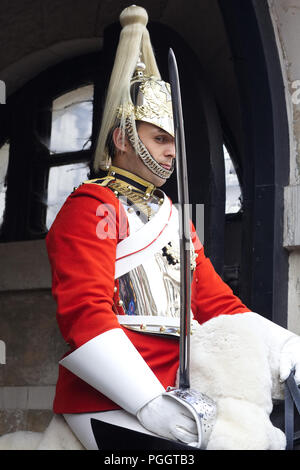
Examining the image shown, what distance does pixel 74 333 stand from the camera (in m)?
2.06

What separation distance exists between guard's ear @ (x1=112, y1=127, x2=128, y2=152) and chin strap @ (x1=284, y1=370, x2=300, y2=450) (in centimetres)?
78

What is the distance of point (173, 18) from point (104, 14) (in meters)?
0.46

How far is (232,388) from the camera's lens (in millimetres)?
2014

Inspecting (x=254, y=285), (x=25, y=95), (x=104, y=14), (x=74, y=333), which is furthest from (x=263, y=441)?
(x=25, y=95)

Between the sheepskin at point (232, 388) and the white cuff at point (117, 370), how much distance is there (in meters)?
0.14

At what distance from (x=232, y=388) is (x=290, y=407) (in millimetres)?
187

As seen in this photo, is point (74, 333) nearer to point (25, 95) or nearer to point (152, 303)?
point (152, 303)

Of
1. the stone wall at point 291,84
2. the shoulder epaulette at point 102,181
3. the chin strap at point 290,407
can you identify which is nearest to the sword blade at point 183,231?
the chin strap at point 290,407

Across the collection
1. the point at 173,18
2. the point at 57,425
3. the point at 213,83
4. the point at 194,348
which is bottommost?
the point at 57,425

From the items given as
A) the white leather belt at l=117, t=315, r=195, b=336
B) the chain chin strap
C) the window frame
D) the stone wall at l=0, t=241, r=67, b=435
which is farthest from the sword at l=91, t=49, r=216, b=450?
the window frame

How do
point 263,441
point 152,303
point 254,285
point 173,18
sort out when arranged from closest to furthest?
1. point 263,441
2. point 152,303
3. point 254,285
4. point 173,18

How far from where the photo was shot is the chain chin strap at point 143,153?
240cm

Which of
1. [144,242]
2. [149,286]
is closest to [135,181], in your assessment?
[144,242]

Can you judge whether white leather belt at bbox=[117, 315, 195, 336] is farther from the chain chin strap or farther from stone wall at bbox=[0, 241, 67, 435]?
stone wall at bbox=[0, 241, 67, 435]
